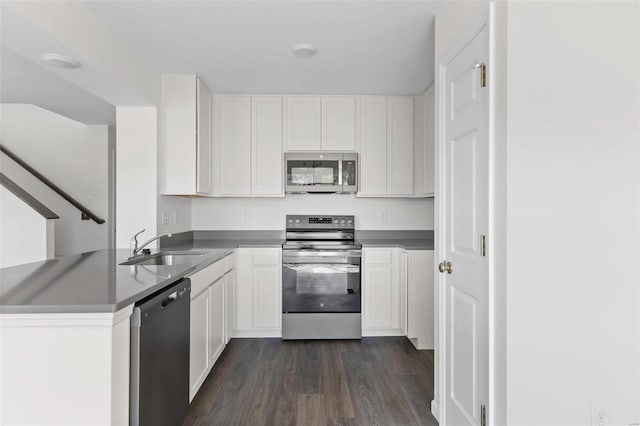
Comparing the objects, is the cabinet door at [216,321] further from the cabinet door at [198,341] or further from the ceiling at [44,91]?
the ceiling at [44,91]

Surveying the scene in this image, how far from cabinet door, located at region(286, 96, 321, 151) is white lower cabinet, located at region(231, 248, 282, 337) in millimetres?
1062

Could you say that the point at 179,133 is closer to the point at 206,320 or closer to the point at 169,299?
the point at 206,320

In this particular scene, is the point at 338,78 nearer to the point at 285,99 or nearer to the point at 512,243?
the point at 285,99

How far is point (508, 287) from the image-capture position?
137 centimetres

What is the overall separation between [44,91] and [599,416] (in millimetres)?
4719

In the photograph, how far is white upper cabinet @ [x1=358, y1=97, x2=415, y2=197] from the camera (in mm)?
3771

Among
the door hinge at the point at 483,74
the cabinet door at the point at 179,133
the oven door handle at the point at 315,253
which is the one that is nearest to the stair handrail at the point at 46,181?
the cabinet door at the point at 179,133

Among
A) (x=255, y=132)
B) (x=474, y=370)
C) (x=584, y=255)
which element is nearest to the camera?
(x=584, y=255)

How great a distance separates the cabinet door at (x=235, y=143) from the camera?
3729mm

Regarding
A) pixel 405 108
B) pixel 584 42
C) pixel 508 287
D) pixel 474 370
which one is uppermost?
pixel 405 108

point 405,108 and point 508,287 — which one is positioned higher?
point 405,108

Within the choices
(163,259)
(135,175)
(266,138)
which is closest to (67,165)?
(135,175)

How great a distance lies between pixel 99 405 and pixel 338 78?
2.83 m

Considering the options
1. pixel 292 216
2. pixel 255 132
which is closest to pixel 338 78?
pixel 255 132
